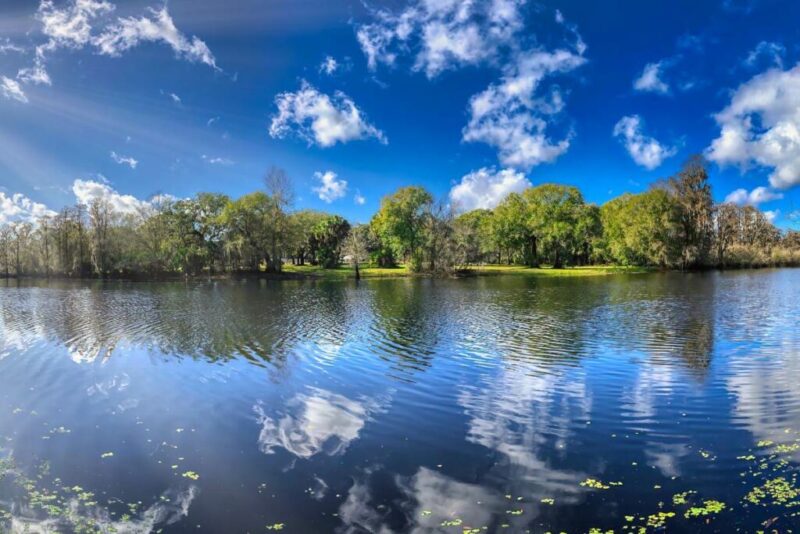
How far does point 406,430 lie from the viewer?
11.2 m

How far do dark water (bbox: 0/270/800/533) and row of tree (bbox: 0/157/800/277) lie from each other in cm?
5880

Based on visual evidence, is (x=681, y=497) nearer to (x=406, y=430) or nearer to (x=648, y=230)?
(x=406, y=430)

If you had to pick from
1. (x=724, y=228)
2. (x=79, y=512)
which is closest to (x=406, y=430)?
(x=79, y=512)

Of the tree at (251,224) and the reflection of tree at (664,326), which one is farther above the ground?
the tree at (251,224)

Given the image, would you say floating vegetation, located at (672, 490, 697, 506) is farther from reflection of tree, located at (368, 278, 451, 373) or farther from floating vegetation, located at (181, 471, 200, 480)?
reflection of tree, located at (368, 278, 451, 373)

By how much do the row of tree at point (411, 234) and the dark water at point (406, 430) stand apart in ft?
193

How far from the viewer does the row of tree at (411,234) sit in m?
82.8

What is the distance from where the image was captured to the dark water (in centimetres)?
748

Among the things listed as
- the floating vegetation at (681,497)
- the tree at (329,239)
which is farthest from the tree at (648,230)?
the floating vegetation at (681,497)

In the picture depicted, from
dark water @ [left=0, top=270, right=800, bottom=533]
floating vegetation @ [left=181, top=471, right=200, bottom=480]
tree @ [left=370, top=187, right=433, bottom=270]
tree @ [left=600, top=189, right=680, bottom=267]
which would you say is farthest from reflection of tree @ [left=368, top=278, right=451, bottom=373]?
tree @ [left=600, top=189, right=680, bottom=267]

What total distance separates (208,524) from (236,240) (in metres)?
78.4

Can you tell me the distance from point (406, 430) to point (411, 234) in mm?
74377

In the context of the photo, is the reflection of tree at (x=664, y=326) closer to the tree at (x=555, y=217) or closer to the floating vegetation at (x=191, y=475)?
the floating vegetation at (x=191, y=475)

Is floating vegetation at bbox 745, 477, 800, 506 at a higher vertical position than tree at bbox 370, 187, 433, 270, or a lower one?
lower
